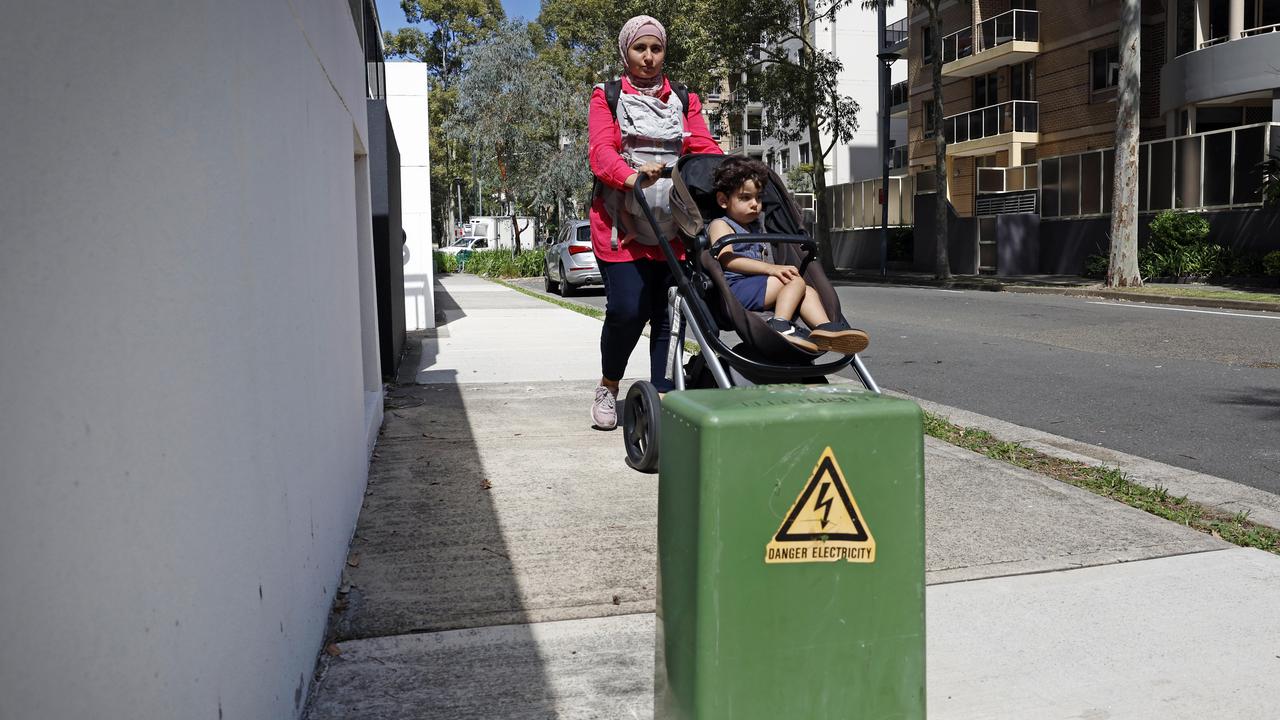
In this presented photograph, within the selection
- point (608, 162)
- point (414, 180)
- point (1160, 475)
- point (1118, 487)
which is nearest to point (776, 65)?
point (414, 180)

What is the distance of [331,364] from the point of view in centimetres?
361

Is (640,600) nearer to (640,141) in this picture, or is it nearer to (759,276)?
(759,276)

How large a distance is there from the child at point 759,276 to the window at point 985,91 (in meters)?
32.6

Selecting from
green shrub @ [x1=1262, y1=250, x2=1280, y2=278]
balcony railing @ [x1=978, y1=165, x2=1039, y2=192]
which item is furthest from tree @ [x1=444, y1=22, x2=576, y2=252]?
green shrub @ [x1=1262, y1=250, x2=1280, y2=278]

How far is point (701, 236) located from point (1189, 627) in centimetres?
251

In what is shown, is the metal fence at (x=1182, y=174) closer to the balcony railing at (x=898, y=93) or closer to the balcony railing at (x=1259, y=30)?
the balcony railing at (x=1259, y=30)

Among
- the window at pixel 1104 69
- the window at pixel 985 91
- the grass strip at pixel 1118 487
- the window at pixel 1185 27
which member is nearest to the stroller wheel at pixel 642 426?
the grass strip at pixel 1118 487

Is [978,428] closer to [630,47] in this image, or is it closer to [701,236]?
[701,236]

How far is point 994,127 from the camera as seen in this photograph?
33.2 meters

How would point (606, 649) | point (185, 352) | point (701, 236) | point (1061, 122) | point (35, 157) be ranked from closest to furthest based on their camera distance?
point (35, 157) < point (185, 352) < point (606, 649) < point (701, 236) < point (1061, 122)

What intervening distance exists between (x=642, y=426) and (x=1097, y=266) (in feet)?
71.2

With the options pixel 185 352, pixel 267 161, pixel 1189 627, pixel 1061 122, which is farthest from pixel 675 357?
pixel 1061 122

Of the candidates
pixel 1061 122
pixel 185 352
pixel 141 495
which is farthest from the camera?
pixel 1061 122

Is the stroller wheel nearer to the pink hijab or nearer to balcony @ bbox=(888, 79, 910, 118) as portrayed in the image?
the pink hijab
